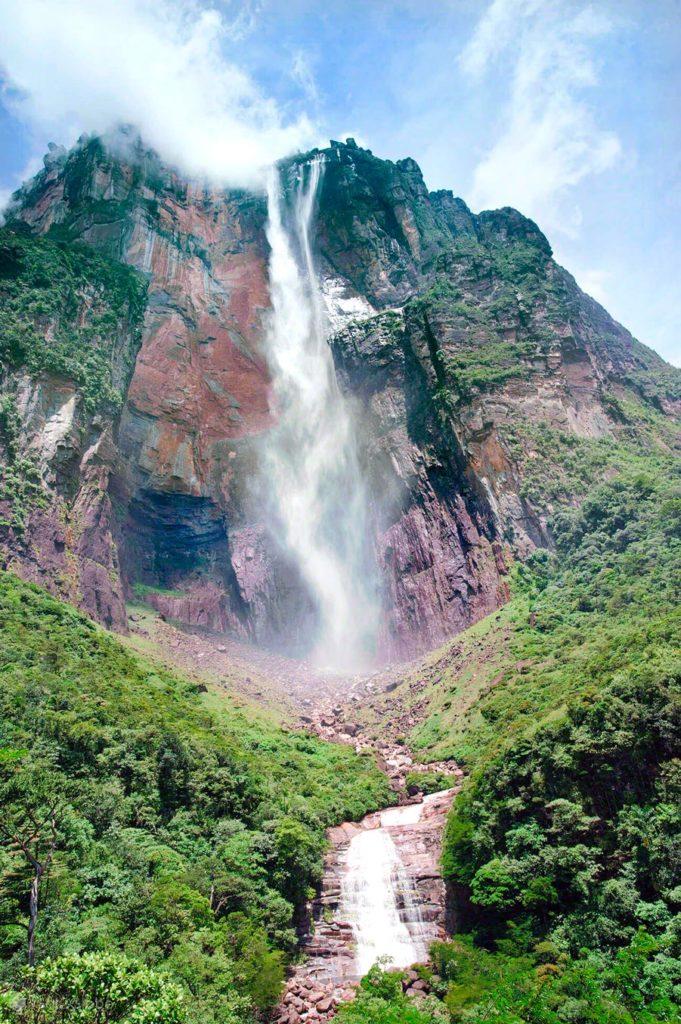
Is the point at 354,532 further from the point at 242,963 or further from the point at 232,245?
the point at 242,963

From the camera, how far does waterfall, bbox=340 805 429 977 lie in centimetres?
1947

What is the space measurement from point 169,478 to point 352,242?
33805mm

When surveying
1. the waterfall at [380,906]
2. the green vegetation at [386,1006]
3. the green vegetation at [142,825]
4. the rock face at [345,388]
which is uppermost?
the rock face at [345,388]

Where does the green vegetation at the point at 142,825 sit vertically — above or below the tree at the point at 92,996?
above

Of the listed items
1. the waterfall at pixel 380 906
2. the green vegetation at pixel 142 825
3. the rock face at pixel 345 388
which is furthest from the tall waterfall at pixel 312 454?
the waterfall at pixel 380 906

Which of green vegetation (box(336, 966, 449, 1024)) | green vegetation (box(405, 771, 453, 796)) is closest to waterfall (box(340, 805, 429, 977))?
green vegetation (box(336, 966, 449, 1024))

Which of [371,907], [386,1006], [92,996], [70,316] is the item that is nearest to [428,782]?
[371,907]

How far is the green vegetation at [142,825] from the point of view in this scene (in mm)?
13305

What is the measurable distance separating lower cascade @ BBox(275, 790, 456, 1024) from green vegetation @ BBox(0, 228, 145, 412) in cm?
3280

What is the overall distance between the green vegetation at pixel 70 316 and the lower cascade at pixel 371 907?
32.8 metres

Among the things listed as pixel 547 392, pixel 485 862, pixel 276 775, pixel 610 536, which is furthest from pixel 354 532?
pixel 485 862

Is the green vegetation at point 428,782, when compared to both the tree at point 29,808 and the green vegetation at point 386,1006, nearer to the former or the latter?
the green vegetation at point 386,1006

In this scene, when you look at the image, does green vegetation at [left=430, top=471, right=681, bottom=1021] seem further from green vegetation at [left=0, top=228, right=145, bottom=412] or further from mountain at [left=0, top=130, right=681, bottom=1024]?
green vegetation at [left=0, top=228, right=145, bottom=412]

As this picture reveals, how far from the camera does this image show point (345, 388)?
6059 cm
